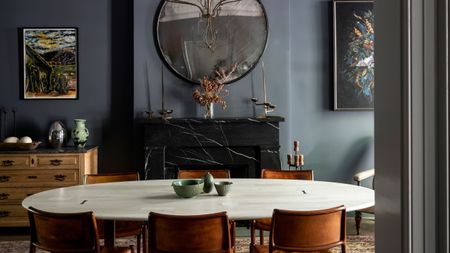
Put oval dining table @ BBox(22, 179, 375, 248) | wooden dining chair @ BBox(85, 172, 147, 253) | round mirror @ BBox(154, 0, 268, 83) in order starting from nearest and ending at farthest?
oval dining table @ BBox(22, 179, 375, 248), wooden dining chair @ BBox(85, 172, 147, 253), round mirror @ BBox(154, 0, 268, 83)

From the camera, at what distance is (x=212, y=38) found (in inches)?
193

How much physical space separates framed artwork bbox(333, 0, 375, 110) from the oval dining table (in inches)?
82.4

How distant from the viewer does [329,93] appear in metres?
5.12

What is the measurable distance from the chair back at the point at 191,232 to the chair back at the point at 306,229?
27cm

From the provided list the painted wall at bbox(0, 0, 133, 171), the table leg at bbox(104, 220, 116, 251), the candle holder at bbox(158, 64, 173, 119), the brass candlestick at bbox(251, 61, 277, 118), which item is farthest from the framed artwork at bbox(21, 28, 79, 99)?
the table leg at bbox(104, 220, 116, 251)

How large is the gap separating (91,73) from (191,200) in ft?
9.65

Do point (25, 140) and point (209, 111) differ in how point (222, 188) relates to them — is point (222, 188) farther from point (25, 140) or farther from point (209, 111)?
point (25, 140)

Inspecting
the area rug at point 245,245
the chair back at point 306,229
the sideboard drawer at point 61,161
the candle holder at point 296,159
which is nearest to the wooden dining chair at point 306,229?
the chair back at point 306,229

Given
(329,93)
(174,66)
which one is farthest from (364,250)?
(174,66)

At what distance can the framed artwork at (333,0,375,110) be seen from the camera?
5.06 meters

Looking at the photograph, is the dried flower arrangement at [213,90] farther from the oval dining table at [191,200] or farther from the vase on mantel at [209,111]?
the oval dining table at [191,200]

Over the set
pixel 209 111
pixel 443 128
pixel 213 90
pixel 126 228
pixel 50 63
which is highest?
pixel 50 63

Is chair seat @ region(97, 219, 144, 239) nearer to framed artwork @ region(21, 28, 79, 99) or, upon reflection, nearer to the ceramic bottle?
the ceramic bottle

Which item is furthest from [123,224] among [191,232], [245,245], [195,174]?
[245,245]
